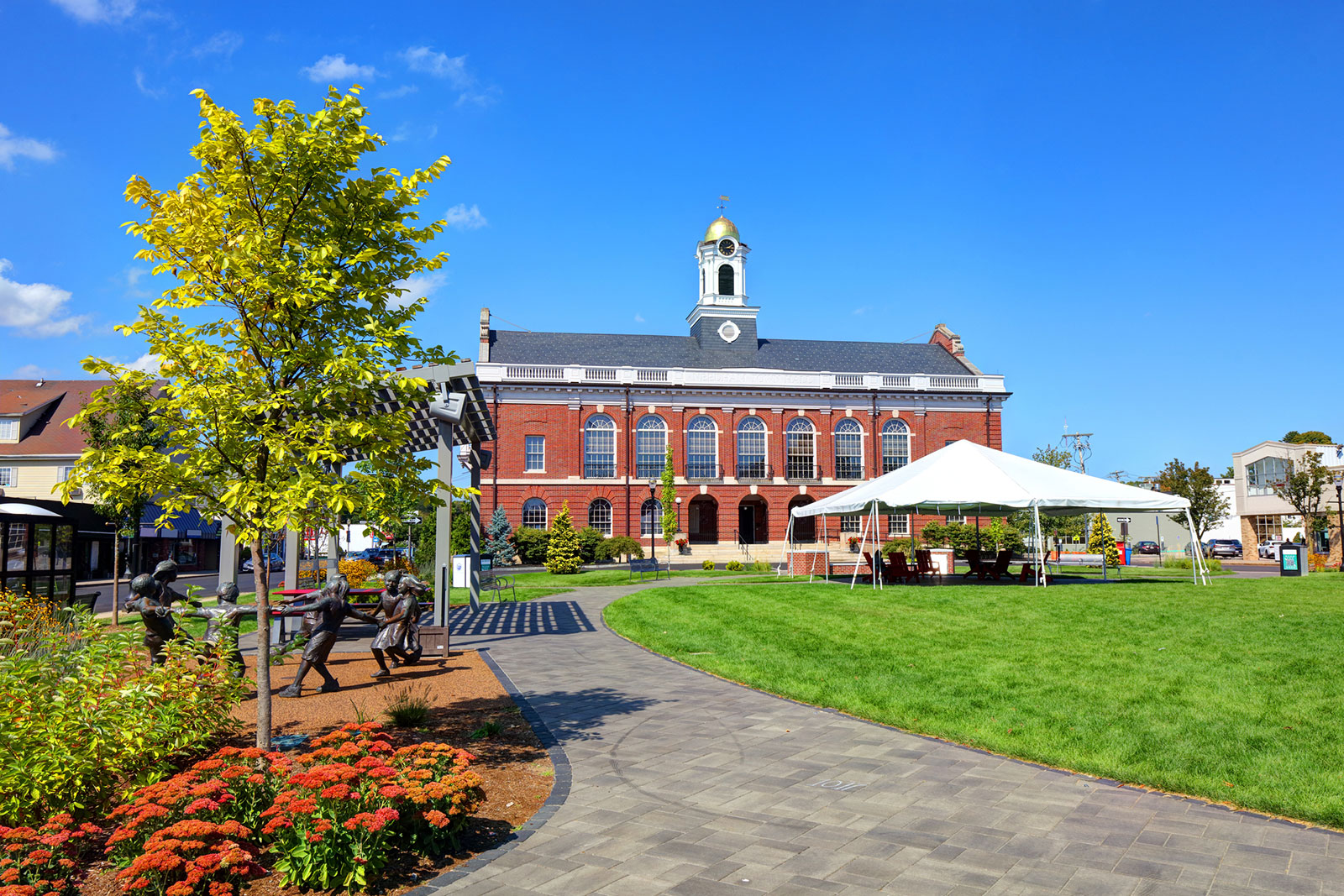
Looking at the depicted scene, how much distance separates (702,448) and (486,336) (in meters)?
14.1

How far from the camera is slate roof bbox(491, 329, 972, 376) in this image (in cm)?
4862

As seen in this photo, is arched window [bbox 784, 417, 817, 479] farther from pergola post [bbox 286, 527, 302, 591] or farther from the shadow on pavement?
pergola post [bbox 286, 527, 302, 591]

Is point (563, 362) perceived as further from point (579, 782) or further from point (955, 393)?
point (579, 782)

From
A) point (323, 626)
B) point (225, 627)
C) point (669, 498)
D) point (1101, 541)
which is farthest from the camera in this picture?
point (669, 498)

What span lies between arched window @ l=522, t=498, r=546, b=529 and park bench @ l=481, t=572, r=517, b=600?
18.5 m

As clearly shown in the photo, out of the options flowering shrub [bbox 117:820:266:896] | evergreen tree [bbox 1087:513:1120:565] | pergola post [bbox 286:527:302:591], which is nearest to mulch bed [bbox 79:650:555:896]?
flowering shrub [bbox 117:820:266:896]

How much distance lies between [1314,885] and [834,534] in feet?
148

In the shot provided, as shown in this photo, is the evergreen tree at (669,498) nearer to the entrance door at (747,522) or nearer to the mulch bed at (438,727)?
the entrance door at (747,522)

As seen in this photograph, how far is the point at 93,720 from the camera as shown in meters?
4.68

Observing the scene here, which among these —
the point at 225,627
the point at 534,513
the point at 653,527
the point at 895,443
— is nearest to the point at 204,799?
the point at 225,627

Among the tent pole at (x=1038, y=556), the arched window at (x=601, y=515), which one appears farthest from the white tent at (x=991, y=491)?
the arched window at (x=601, y=515)

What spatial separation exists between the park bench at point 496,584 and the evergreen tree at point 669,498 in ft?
63.8

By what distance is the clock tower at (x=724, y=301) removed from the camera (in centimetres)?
5159

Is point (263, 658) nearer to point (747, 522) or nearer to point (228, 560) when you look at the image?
point (228, 560)
